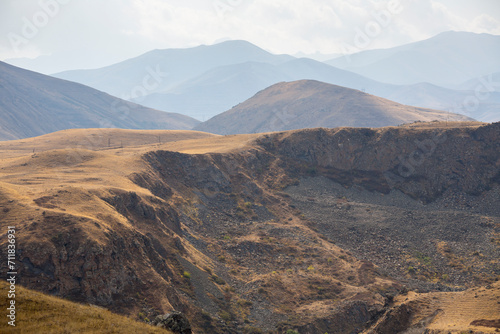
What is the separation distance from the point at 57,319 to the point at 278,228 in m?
45.8

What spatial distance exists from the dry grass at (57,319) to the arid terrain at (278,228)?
34.7ft

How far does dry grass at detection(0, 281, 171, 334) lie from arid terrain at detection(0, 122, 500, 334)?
10573 mm

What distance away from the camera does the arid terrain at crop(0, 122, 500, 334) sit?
33.8 meters

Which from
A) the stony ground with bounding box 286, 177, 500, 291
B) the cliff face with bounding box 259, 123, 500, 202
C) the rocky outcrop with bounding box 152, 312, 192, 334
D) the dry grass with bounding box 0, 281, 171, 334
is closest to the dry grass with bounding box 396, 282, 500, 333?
the stony ground with bounding box 286, 177, 500, 291

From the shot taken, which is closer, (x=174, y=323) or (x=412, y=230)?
(x=174, y=323)

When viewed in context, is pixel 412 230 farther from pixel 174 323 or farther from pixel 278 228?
pixel 174 323

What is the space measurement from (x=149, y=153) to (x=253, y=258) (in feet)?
89.5

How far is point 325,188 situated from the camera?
7794cm

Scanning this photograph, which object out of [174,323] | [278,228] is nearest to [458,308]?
[174,323]

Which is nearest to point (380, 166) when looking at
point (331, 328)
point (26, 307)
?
point (331, 328)

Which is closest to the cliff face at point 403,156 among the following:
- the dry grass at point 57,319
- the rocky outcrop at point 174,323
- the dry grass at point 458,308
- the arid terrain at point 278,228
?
the arid terrain at point 278,228

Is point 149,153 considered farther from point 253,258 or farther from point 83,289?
point 83,289

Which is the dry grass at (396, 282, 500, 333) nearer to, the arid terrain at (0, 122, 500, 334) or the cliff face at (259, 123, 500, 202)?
the arid terrain at (0, 122, 500, 334)

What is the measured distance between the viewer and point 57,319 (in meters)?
19.3
